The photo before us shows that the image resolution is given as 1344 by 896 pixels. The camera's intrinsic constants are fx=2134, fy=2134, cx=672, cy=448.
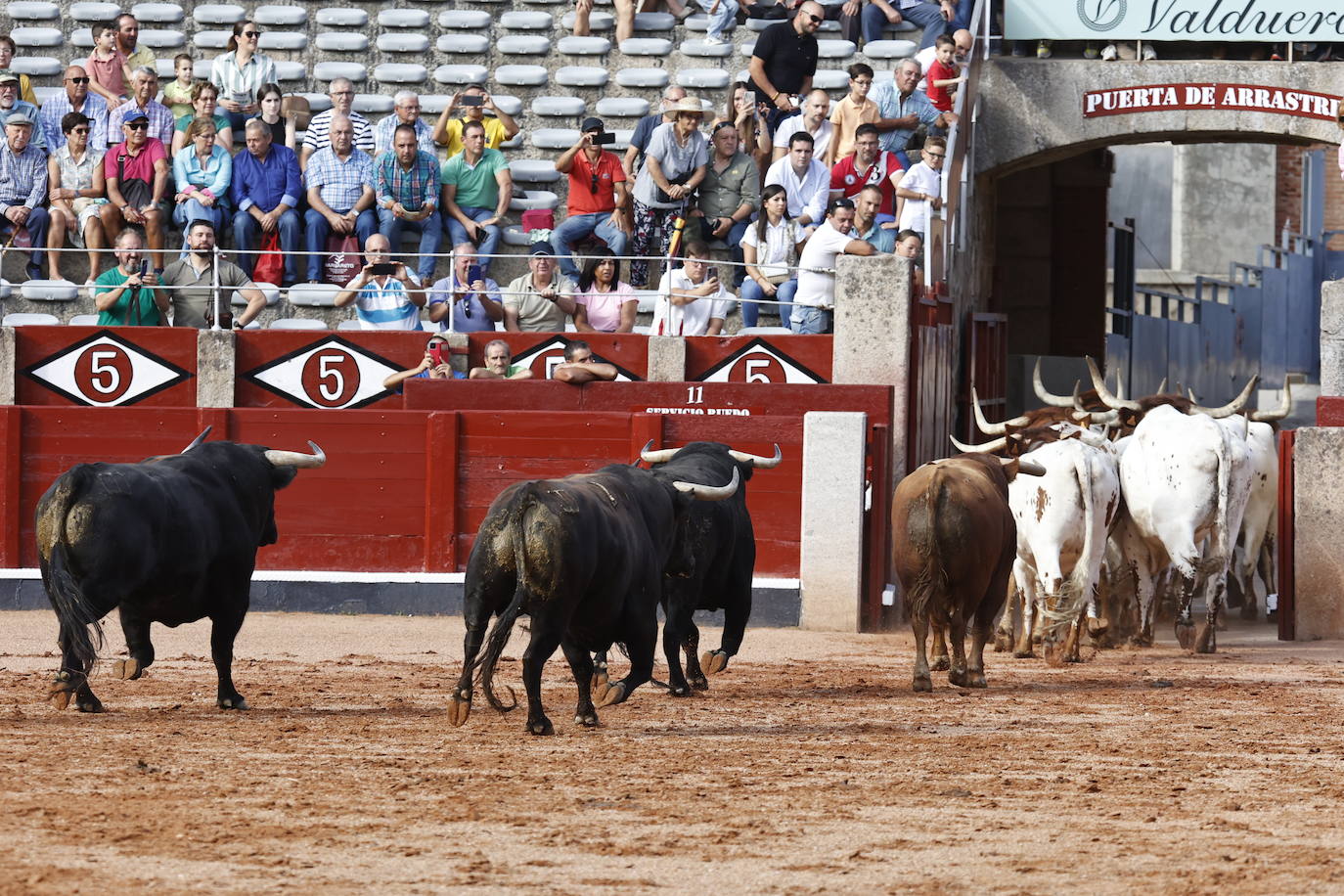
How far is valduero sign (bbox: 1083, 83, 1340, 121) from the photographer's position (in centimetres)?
1703

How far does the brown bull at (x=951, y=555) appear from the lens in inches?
377

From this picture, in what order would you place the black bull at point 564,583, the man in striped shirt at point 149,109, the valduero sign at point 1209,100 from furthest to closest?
the valduero sign at point 1209,100, the man in striped shirt at point 149,109, the black bull at point 564,583

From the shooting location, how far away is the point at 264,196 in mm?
15289

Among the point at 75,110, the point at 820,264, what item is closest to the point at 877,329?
the point at 820,264

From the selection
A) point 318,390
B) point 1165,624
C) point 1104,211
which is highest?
point 1104,211

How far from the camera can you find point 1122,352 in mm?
24312

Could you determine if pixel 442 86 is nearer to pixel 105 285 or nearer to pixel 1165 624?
pixel 105 285

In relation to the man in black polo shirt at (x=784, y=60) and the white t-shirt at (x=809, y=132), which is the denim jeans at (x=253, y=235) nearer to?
the white t-shirt at (x=809, y=132)

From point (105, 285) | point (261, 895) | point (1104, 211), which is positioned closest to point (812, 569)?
point (105, 285)

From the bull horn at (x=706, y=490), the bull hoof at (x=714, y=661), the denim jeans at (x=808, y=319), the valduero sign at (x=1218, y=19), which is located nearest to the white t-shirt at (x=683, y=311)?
the denim jeans at (x=808, y=319)

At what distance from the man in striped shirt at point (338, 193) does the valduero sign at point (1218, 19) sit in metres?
6.06

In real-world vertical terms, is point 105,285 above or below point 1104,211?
below

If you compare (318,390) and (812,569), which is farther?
(318,390)

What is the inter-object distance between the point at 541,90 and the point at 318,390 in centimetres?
453
